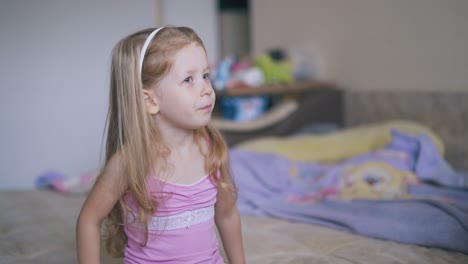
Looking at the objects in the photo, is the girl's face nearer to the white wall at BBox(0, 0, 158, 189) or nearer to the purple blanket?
the purple blanket

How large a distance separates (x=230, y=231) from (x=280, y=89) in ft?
5.25

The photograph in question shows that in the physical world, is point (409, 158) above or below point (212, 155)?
below

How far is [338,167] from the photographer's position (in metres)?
1.84

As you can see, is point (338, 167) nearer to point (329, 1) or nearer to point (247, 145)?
point (247, 145)

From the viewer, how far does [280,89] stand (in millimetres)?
2561

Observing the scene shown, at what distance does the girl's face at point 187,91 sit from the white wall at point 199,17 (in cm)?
206

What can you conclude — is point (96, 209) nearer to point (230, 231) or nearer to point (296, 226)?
point (230, 231)

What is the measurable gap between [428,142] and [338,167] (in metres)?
0.34

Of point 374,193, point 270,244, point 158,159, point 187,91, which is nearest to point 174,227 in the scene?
point 158,159

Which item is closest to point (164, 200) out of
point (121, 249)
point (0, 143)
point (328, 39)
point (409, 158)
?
point (121, 249)

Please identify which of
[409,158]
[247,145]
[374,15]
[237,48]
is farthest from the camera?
[237,48]

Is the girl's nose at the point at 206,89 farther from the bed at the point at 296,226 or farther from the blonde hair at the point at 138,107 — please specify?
the bed at the point at 296,226

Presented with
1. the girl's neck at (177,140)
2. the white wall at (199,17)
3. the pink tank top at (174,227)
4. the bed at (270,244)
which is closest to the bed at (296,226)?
the bed at (270,244)

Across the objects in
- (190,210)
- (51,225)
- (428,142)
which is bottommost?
(51,225)
